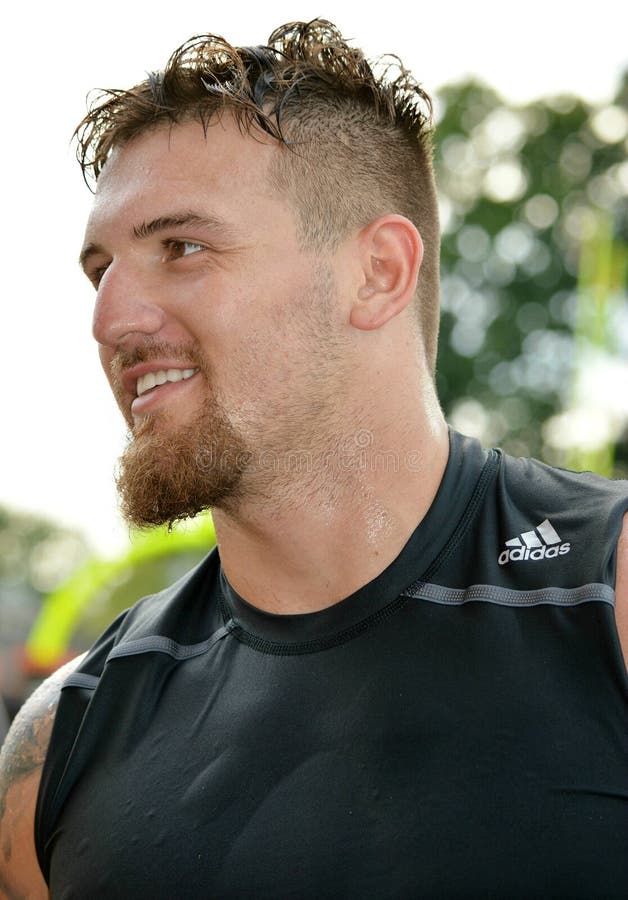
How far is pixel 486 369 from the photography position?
2264 cm

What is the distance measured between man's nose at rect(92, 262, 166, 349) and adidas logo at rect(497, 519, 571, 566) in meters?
1.03

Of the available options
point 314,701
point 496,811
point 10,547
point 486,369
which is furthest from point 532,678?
point 10,547

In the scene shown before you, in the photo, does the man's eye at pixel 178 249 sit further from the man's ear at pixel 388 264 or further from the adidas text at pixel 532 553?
the adidas text at pixel 532 553

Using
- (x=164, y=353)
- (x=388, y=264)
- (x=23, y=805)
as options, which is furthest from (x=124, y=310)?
(x=23, y=805)

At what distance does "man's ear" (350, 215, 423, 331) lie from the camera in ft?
9.25

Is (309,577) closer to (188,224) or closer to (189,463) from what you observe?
(189,463)

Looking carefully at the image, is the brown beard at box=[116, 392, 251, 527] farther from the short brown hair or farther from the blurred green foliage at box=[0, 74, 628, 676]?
the blurred green foliage at box=[0, 74, 628, 676]

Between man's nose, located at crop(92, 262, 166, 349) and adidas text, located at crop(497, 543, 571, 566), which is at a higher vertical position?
man's nose, located at crop(92, 262, 166, 349)

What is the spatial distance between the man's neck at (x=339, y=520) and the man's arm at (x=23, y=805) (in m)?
0.67

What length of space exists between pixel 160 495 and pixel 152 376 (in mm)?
309

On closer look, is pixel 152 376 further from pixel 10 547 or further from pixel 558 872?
pixel 10 547

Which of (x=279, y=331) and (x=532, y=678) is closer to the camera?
(x=532, y=678)

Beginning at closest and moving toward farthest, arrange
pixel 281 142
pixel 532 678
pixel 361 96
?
pixel 532 678
pixel 281 142
pixel 361 96

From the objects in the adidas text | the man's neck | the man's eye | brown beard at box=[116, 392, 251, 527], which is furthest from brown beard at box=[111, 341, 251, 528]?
the adidas text
